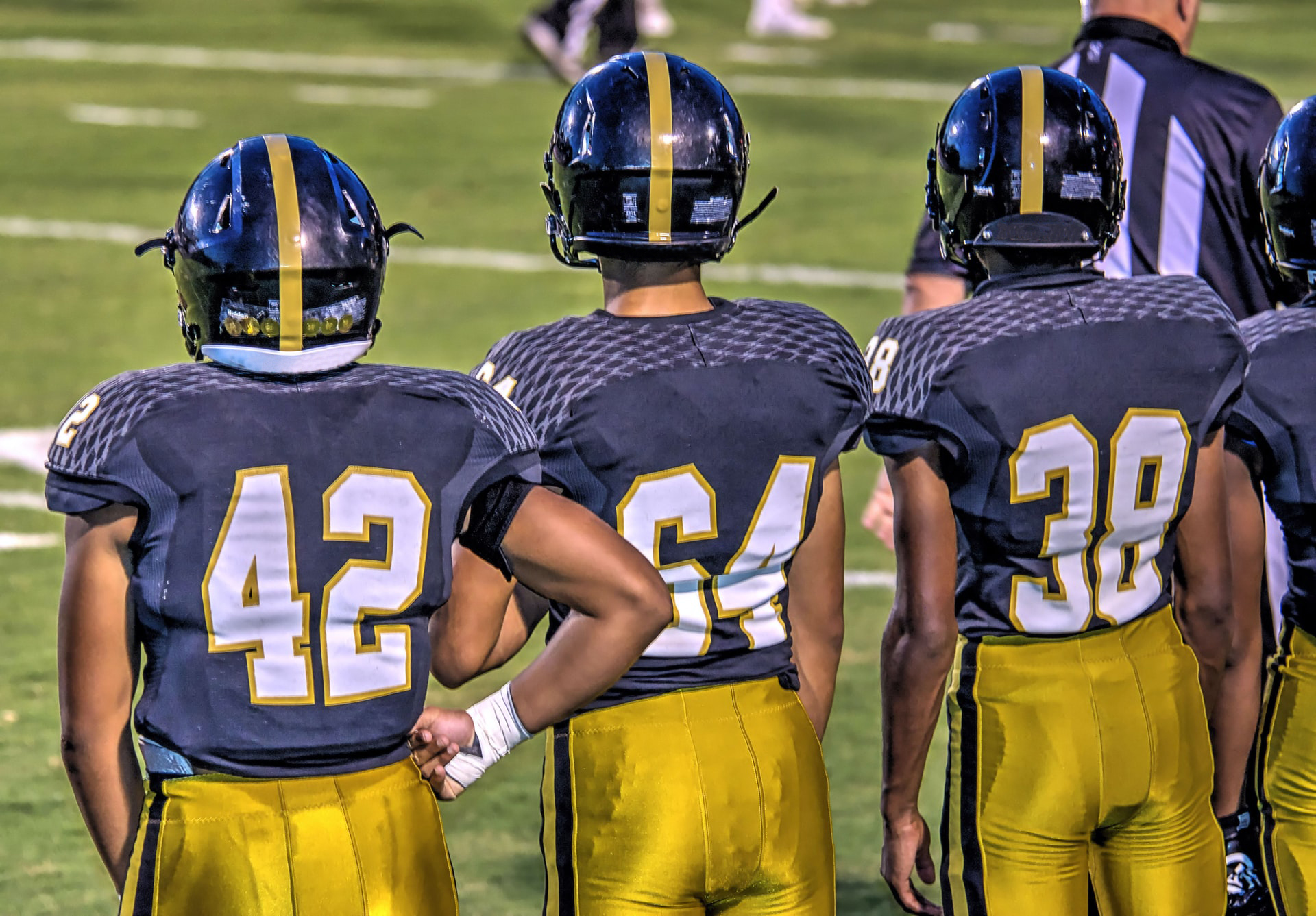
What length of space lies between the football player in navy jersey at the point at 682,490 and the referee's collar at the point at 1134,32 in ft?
6.32

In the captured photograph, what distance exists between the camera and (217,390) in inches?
112

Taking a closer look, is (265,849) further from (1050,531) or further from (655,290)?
(1050,531)

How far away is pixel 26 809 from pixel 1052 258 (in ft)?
11.2

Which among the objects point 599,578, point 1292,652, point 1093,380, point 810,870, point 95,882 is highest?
point 1093,380

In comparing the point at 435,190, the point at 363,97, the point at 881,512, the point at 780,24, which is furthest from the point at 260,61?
the point at 881,512

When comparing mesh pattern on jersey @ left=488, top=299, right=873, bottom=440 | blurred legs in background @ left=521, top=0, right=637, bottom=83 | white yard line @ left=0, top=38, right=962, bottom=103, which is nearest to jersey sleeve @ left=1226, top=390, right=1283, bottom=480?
mesh pattern on jersey @ left=488, top=299, right=873, bottom=440

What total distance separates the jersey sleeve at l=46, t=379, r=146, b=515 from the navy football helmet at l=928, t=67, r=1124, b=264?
1628 millimetres

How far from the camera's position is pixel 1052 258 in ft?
11.7

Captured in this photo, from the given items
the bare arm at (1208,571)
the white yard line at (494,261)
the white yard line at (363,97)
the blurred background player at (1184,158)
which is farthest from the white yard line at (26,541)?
the white yard line at (363,97)

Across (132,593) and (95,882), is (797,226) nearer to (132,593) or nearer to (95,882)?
(95,882)

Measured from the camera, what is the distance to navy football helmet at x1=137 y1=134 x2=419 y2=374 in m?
2.92

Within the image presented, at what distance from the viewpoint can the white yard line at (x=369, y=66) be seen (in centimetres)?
1606

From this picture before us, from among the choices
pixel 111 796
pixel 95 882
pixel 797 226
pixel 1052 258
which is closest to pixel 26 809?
pixel 95 882

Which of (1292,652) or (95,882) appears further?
(95,882)
